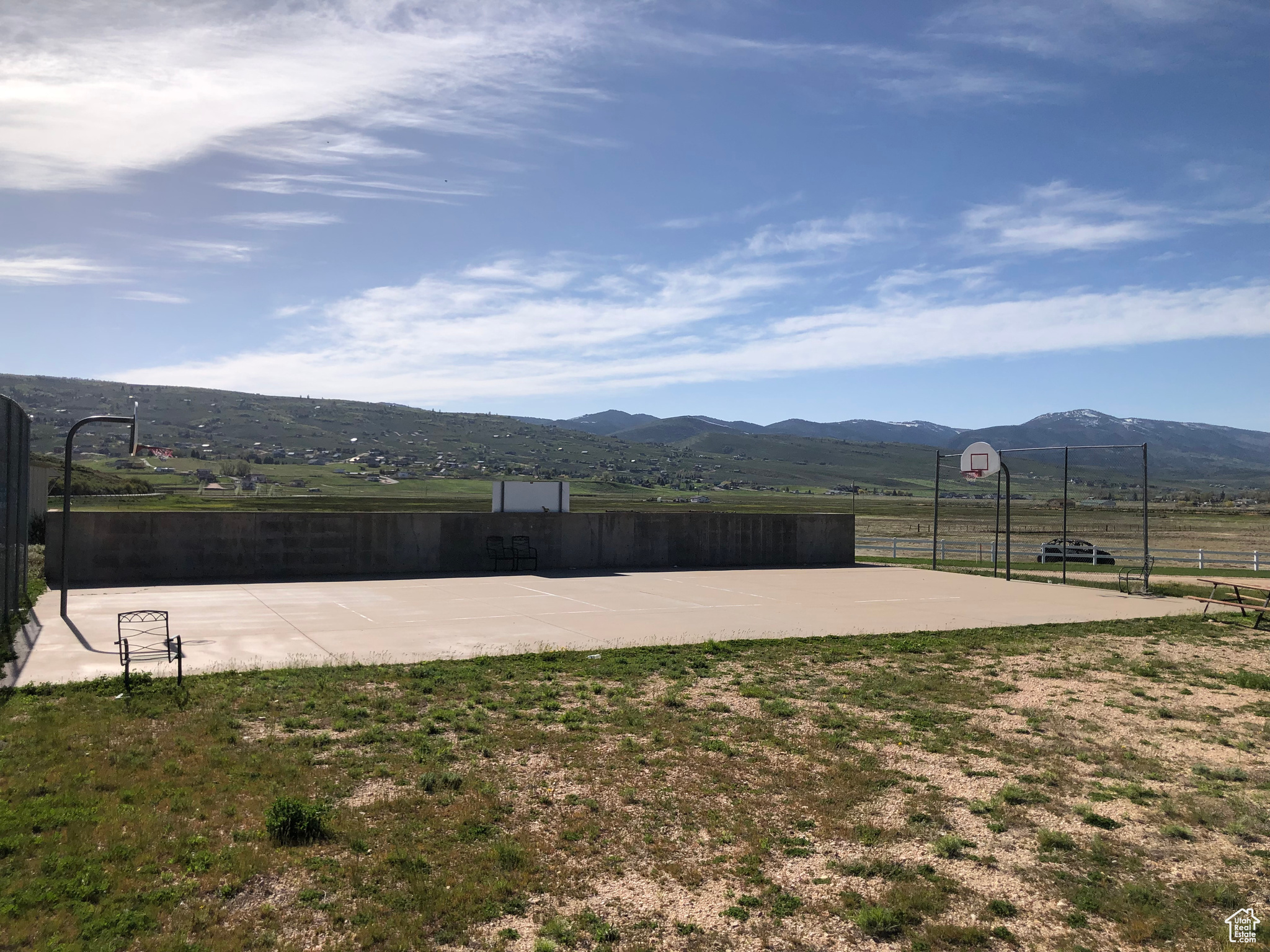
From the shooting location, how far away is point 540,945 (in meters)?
4.32

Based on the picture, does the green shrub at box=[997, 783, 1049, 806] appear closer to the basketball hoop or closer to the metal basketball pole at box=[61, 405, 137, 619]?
the metal basketball pole at box=[61, 405, 137, 619]

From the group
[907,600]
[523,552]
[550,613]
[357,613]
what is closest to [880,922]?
[550,613]

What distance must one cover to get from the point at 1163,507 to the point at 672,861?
12451 cm

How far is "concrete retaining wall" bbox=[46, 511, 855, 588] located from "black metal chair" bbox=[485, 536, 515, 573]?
127 mm

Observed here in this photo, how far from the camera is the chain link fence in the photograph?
10.9m

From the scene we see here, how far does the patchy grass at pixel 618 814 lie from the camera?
4566 mm

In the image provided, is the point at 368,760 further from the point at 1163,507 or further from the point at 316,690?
the point at 1163,507

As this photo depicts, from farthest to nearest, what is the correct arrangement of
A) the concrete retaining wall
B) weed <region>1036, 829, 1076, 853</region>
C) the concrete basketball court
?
the concrete retaining wall, the concrete basketball court, weed <region>1036, 829, 1076, 853</region>

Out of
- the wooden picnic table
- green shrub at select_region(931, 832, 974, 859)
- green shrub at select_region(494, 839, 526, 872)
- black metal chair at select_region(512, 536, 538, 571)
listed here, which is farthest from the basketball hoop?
green shrub at select_region(494, 839, 526, 872)

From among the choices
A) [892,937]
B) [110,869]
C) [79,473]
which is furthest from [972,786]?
[79,473]
